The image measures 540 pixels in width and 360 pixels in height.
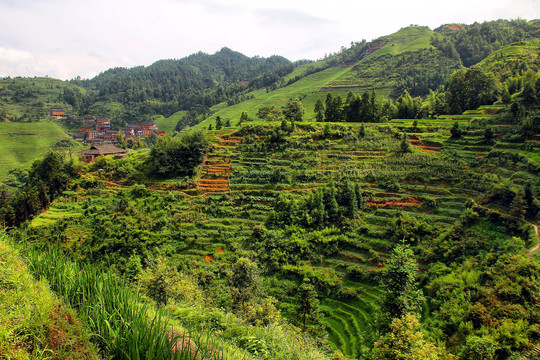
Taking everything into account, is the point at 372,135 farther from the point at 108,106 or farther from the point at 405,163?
the point at 108,106

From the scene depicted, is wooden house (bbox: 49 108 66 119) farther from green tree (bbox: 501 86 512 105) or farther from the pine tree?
green tree (bbox: 501 86 512 105)

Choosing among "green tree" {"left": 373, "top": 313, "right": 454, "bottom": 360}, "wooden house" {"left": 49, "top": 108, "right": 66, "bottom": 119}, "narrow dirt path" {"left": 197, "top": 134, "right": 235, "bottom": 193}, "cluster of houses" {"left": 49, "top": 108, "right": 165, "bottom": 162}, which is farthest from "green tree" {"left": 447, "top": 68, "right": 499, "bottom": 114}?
"wooden house" {"left": 49, "top": 108, "right": 66, "bottom": 119}

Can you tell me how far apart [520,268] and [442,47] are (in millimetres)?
99756

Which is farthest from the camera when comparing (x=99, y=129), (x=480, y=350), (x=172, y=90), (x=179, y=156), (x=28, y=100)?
(x=172, y=90)

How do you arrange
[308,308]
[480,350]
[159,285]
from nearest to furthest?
[480,350], [159,285], [308,308]

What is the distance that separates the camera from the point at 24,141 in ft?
251

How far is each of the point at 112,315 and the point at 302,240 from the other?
70.8 feet

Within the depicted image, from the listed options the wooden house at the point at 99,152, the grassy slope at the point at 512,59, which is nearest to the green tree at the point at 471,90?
the grassy slope at the point at 512,59

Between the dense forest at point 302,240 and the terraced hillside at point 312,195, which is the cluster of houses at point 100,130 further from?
the terraced hillside at point 312,195

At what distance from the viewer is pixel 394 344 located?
11.9m

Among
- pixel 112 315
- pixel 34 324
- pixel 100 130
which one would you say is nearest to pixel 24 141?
pixel 100 130

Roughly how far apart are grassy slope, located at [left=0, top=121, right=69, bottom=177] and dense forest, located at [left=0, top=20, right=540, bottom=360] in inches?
1805

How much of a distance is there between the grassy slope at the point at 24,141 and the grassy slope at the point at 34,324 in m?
75.1

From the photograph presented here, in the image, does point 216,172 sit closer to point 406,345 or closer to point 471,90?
point 406,345
